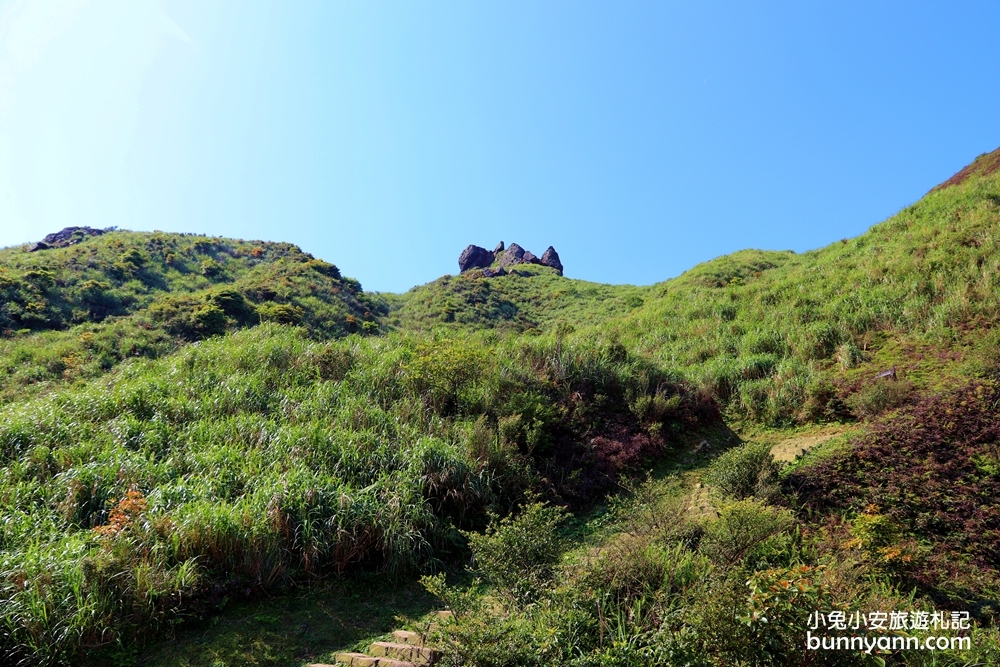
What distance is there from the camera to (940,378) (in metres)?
8.57

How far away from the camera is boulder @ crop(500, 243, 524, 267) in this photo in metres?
62.6

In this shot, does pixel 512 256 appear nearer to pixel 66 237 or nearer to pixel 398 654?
pixel 66 237

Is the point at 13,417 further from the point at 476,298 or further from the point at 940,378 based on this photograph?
the point at 476,298

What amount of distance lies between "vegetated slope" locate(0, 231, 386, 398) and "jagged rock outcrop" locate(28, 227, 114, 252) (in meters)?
1.09

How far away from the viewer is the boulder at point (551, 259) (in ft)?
204

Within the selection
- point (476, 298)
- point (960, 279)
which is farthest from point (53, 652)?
point (476, 298)

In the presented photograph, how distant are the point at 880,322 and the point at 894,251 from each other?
16.2 ft

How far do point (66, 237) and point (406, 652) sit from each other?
47.2m

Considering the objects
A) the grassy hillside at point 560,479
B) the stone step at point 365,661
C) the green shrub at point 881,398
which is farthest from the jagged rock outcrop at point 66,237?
the green shrub at point 881,398

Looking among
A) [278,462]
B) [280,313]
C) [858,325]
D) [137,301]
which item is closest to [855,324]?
[858,325]

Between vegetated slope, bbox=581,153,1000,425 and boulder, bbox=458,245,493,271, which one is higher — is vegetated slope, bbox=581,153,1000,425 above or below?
below

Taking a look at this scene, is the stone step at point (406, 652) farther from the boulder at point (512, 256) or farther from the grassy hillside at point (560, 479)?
the boulder at point (512, 256)

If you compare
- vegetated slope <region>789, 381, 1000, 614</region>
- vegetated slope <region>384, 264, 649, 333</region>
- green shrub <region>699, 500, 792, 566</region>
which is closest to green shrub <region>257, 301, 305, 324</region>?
vegetated slope <region>384, 264, 649, 333</region>

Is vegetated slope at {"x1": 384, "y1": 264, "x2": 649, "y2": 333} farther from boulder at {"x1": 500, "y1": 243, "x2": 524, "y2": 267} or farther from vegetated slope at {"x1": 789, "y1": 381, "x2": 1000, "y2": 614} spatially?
vegetated slope at {"x1": 789, "y1": 381, "x2": 1000, "y2": 614}
